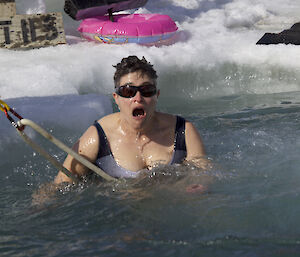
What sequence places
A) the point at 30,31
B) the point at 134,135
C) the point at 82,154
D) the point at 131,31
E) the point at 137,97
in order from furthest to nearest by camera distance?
1. the point at 131,31
2. the point at 30,31
3. the point at 134,135
4. the point at 82,154
5. the point at 137,97

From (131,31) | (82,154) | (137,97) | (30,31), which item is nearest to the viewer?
(137,97)

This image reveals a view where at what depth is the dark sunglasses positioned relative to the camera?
294cm

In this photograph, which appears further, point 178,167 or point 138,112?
point 178,167

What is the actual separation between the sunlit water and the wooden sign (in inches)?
11.0

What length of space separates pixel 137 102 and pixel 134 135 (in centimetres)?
31

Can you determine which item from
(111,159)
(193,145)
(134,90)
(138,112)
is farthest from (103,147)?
(193,145)

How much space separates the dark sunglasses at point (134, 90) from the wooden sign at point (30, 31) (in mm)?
3622

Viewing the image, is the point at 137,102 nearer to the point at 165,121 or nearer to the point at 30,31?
the point at 165,121

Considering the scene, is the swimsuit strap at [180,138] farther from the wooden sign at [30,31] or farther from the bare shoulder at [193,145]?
the wooden sign at [30,31]

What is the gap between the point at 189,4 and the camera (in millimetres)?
9617

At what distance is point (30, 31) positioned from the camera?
6422 mm

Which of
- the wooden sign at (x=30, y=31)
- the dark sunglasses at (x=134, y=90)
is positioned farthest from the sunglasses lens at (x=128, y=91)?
the wooden sign at (x=30, y=31)

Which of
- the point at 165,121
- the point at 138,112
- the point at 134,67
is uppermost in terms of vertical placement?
the point at 134,67

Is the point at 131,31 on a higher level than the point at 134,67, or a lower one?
lower
